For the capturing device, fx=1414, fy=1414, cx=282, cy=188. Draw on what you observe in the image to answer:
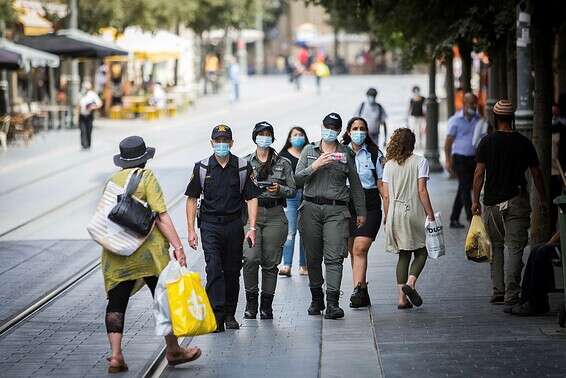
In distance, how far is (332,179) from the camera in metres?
11.4

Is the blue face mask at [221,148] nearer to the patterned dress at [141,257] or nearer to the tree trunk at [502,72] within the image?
the patterned dress at [141,257]

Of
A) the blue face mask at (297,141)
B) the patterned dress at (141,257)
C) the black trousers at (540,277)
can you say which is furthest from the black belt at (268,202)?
the black trousers at (540,277)

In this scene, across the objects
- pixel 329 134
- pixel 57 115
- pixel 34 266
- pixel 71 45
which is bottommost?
pixel 34 266

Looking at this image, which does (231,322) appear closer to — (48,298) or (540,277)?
(540,277)

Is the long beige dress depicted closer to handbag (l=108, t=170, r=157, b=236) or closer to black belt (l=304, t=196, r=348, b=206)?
black belt (l=304, t=196, r=348, b=206)

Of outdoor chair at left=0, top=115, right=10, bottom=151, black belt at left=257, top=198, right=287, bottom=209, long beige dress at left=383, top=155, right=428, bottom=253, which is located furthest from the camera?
outdoor chair at left=0, top=115, right=10, bottom=151

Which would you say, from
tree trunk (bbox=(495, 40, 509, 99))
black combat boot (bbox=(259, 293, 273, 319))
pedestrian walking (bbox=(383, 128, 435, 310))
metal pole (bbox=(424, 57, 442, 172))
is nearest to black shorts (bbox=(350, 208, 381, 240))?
pedestrian walking (bbox=(383, 128, 435, 310))

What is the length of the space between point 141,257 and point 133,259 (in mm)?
57

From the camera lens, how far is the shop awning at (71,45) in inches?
1523

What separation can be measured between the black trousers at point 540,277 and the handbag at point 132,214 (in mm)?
3442

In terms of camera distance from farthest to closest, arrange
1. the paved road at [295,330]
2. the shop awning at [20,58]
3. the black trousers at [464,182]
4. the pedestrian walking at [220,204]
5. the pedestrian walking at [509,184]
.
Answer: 1. the shop awning at [20,58]
2. the black trousers at [464,182]
3. the pedestrian walking at [509,184]
4. the pedestrian walking at [220,204]
5. the paved road at [295,330]

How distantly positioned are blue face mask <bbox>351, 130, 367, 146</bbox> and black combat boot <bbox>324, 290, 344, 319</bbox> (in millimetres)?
1359

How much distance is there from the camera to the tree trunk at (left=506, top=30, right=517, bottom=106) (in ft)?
60.8

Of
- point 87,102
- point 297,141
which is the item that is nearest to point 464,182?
point 297,141
